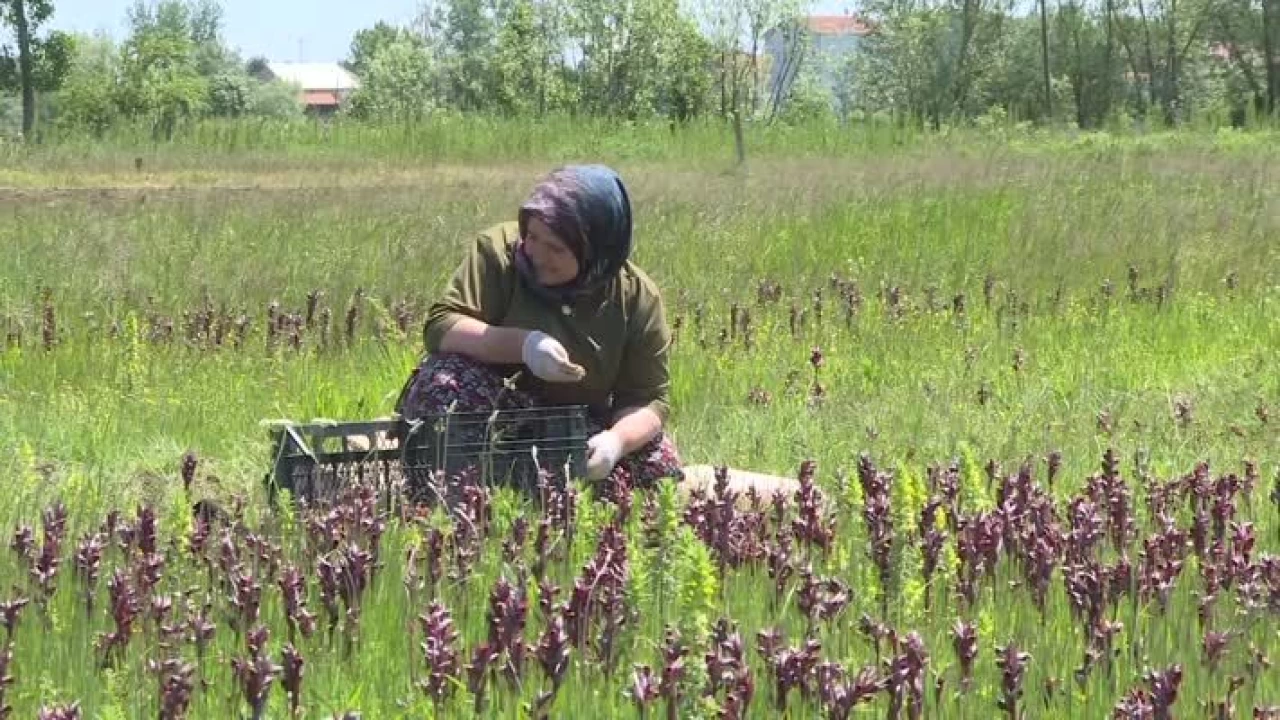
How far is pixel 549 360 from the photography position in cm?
462

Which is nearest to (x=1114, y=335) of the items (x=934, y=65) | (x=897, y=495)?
(x=897, y=495)

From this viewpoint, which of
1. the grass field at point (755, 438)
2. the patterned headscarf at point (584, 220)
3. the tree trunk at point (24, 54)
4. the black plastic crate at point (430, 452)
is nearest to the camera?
the grass field at point (755, 438)

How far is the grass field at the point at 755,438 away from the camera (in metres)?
2.69

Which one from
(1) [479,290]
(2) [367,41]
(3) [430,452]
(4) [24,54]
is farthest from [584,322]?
(2) [367,41]

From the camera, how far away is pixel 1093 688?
2.62 metres

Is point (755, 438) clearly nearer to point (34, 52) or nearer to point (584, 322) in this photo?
point (584, 322)

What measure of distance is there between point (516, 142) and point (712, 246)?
15188 mm

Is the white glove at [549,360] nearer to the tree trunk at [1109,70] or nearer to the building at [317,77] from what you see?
the tree trunk at [1109,70]

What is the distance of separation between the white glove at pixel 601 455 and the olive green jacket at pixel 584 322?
423 mm

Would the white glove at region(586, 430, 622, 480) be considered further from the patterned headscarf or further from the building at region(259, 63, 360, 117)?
the building at region(259, 63, 360, 117)

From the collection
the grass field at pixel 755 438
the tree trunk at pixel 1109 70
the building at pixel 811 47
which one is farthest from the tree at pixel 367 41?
the grass field at pixel 755 438

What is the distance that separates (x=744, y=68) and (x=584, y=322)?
4971 centimetres

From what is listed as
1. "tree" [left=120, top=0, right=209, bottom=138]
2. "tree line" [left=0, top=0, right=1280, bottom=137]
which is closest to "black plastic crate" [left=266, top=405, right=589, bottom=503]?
"tree line" [left=0, top=0, right=1280, bottom=137]

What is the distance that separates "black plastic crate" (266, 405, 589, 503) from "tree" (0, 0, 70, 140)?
45384mm
